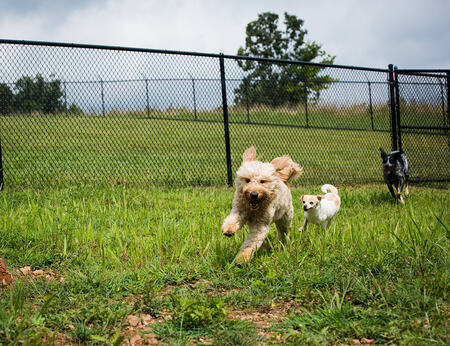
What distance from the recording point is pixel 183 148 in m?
9.16

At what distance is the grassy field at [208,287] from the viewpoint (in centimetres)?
233

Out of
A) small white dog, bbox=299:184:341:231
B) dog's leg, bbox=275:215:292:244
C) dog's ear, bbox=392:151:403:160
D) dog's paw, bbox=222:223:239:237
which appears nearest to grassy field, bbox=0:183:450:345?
dog's leg, bbox=275:215:292:244

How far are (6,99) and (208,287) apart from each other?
5231 millimetres

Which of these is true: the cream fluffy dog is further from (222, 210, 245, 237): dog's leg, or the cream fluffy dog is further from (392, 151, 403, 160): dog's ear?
(392, 151, 403, 160): dog's ear

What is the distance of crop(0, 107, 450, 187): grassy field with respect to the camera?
23.0 feet

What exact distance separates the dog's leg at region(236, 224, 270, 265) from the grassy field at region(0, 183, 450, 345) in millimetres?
115

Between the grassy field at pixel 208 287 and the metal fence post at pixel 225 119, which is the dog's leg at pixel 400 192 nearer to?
the grassy field at pixel 208 287

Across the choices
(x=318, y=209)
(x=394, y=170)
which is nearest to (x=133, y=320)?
(x=318, y=209)

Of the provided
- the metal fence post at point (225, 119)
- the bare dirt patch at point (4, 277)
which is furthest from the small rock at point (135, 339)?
the metal fence post at point (225, 119)

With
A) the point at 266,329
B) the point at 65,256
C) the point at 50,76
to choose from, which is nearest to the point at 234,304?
the point at 266,329

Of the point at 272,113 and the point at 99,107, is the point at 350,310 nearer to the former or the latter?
the point at 99,107

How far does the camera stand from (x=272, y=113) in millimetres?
9836

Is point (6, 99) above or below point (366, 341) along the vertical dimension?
above

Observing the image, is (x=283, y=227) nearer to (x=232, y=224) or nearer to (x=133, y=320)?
(x=232, y=224)
